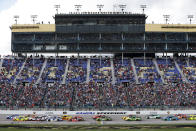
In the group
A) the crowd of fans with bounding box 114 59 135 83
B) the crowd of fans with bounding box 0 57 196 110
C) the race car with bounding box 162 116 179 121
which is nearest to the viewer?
the race car with bounding box 162 116 179 121

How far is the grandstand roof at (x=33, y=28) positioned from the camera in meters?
114

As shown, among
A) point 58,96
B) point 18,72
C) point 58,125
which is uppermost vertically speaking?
point 18,72

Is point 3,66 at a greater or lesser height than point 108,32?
lesser

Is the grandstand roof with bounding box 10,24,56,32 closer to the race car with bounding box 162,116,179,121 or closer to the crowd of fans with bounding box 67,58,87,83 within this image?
the crowd of fans with bounding box 67,58,87,83

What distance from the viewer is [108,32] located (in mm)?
112750

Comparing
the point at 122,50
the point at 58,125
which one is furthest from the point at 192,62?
the point at 58,125

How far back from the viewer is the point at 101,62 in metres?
111

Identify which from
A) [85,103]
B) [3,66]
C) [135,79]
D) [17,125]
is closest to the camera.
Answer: [17,125]

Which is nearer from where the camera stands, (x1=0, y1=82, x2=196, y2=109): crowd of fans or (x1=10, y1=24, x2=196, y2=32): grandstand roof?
(x1=0, y1=82, x2=196, y2=109): crowd of fans

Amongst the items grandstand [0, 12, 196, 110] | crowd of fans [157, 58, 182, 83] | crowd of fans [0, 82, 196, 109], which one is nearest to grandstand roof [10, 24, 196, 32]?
grandstand [0, 12, 196, 110]

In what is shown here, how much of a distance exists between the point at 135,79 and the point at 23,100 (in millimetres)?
35496

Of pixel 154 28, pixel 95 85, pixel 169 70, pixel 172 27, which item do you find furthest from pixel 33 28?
pixel 169 70

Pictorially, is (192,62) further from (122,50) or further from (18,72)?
(18,72)

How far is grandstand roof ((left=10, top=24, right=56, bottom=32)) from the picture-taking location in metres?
114
